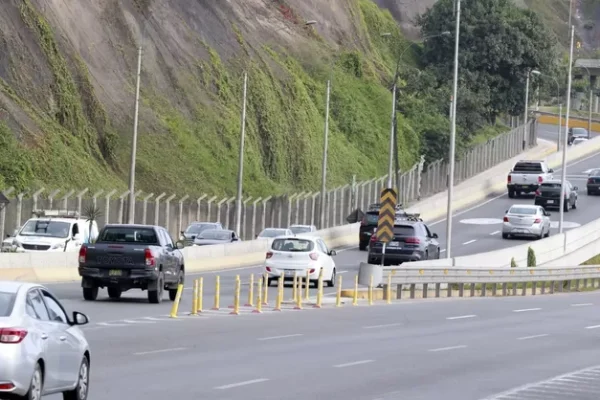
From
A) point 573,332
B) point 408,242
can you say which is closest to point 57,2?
point 408,242

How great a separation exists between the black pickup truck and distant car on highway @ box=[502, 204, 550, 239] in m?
36.9

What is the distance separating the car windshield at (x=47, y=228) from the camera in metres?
45.6

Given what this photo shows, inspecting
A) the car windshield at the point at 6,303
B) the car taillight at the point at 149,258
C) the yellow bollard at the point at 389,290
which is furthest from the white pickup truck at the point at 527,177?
the car windshield at the point at 6,303

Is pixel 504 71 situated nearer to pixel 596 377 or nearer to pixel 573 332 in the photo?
pixel 573 332

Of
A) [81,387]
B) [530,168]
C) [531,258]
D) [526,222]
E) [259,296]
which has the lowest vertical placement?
[81,387]

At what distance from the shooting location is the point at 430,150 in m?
107

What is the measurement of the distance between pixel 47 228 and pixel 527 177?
1850 inches

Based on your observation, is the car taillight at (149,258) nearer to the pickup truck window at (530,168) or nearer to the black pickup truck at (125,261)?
the black pickup truck at (125,261)

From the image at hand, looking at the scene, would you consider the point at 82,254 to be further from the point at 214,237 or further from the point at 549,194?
the point at 549,194

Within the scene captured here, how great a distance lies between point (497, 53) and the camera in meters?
121

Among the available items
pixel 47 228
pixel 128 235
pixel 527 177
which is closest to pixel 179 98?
pixel 527 177

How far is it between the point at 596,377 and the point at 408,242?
99.8 ft

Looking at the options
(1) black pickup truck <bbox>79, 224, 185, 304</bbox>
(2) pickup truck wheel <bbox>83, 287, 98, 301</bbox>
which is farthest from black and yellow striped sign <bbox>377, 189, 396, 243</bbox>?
(2) pickup truck wheel <bbox>83, 287, 98, 301</bbox>

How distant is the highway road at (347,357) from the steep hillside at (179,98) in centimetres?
3075
